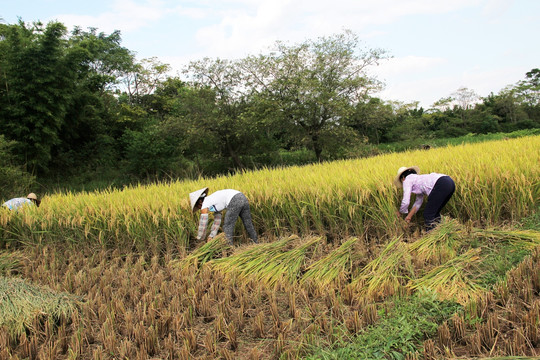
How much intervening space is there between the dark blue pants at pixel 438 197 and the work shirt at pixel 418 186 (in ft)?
0.19

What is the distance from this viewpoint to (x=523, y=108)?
32.7 metres

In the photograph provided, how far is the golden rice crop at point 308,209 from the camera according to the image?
11.6 feet

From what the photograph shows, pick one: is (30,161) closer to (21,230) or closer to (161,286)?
(21,230)

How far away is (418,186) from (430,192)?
0.45 feet

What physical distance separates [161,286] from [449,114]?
36172 millimetres

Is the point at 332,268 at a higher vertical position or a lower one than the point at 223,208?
lower

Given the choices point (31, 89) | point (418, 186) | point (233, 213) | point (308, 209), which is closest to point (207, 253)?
point (233, 213)

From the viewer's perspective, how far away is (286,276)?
288 centimetres

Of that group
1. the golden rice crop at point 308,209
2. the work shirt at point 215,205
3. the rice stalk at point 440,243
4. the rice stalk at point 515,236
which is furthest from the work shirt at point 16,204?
the rice stalk at point 515,236

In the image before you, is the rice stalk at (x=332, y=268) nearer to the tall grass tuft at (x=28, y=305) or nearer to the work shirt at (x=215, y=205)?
the work shirt at (x=215, y=205)

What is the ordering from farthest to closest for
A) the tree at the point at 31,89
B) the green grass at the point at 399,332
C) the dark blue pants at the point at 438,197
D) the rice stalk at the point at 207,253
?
the tree at the point at 31,89 → the rice stalk at the point at 207,253 → the dark blue pants at the point at 438,197 → the green grass at the point at 399,332

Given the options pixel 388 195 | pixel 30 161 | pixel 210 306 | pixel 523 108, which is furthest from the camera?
pixel 523 108

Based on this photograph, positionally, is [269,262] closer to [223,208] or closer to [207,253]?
[207,253]

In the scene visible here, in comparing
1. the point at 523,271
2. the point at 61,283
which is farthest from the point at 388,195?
the point at 61,283
